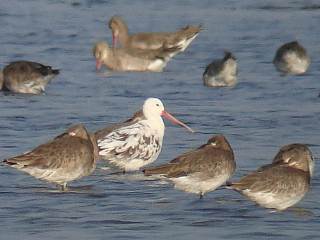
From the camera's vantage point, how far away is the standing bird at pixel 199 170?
11.8 m

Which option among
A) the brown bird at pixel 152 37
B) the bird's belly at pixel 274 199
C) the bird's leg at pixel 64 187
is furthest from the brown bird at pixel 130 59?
the bird's belly at pixel 274 199

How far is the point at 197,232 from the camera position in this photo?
1064 cm

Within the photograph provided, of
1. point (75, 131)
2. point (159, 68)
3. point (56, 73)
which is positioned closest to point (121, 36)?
point (159, 68)

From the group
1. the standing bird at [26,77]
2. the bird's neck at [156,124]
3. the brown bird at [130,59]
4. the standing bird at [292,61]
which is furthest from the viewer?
the brown bird at [130,59]

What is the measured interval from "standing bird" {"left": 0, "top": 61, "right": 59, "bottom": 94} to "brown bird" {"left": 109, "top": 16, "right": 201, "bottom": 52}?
169 inches

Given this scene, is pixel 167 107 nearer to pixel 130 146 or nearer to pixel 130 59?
pixel 130 146

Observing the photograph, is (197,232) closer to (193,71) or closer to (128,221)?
(128,221)

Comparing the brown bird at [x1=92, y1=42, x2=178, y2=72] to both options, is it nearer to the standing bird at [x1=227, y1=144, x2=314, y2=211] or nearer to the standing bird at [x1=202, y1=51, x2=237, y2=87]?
the standing bird at [x1=202, y1=51, x2=237, y2=87]

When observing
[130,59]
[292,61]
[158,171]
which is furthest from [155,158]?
[130,59]

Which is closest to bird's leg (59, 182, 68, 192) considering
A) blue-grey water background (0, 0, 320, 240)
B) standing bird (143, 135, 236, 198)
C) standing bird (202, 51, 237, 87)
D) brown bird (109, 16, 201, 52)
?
blue-grey water background (0, 0, 320, 240)

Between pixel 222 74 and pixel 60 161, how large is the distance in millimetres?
7611

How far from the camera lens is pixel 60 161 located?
12.3 metres

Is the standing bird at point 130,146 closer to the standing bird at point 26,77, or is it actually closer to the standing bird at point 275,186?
the standing bird at point 275,186

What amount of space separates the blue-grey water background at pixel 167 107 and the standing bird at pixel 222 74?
0.62 ft
